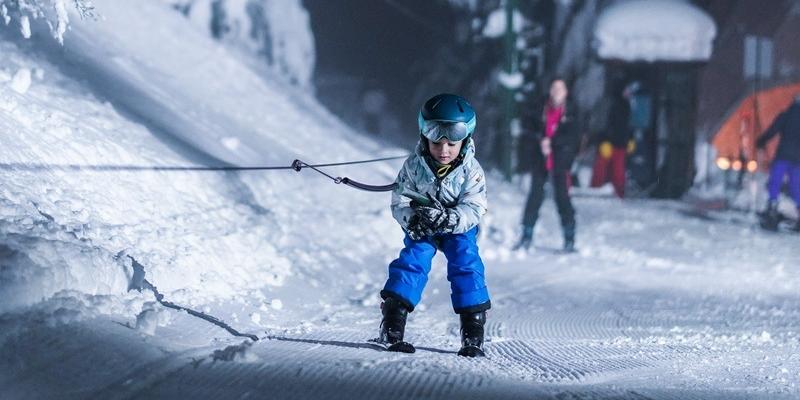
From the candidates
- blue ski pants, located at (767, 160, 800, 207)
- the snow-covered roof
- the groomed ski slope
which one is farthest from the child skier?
the snow-covered roof

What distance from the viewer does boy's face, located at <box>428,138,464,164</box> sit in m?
4.21

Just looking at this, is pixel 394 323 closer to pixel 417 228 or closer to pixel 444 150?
pixel 417 228

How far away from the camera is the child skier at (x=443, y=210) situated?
4.20m

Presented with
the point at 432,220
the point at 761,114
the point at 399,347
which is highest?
the point at 761,114

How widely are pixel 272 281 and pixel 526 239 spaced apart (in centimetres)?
376

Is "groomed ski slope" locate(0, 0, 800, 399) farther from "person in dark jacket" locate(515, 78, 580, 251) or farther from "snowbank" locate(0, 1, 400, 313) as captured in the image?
"person in dark jacket" locate(515, 78, 580, 251)

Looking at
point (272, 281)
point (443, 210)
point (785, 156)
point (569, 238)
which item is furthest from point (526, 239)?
point (443, 210)

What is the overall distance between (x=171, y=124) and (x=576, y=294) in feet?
15.7

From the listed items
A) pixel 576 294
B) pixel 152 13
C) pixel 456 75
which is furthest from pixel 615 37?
pixel 576 294

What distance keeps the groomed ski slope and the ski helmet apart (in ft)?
3.43

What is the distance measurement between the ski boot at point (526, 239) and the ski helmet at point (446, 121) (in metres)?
5.06

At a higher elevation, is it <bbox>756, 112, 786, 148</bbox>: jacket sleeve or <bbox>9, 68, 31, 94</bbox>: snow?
<bbox>756, 112, 786, 148</bbox>: jacket sleeve

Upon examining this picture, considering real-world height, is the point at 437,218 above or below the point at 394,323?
above

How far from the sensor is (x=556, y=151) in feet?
28.8
